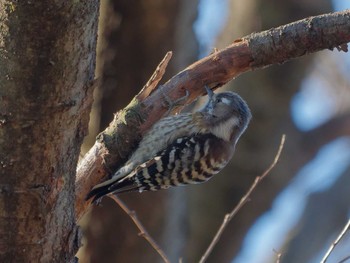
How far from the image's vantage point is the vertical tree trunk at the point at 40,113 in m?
3.19

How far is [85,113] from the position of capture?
3.45 m

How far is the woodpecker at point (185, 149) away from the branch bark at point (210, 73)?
3.6 inches

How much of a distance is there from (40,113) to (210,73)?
1.73 m

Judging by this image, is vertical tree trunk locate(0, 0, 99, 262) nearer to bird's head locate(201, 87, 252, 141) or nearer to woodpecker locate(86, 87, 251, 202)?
woodpecker locate(86, 87, 251, 202)

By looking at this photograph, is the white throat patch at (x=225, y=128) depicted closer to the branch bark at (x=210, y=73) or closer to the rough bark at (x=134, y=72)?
the branch bark at (x=210, y=73)

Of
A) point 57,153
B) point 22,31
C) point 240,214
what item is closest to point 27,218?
point 57,153

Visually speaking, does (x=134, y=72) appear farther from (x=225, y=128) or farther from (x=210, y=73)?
(x=210, y=73)

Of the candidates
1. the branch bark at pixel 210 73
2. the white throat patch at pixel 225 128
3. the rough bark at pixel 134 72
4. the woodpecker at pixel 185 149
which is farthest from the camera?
the rough bark at pixel 134 72

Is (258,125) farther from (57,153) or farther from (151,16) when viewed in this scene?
(57,153)

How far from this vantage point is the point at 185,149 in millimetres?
5570

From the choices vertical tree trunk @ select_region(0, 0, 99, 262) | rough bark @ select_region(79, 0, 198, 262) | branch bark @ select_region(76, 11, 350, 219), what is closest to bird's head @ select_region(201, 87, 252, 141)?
branch bark @ select_region(76, 11, 350, 219)

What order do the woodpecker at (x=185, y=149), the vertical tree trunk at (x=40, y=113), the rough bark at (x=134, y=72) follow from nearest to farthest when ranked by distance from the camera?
1. the vertical tree trunk at (x=40, y=113)
2. the woodpecker at (x=185, y=149)
3. the rough bark at (x=134, y=72)

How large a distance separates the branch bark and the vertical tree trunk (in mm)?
1181

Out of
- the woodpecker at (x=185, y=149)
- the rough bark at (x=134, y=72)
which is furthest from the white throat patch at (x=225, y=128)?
the rough bark at (x=134, y=72)
